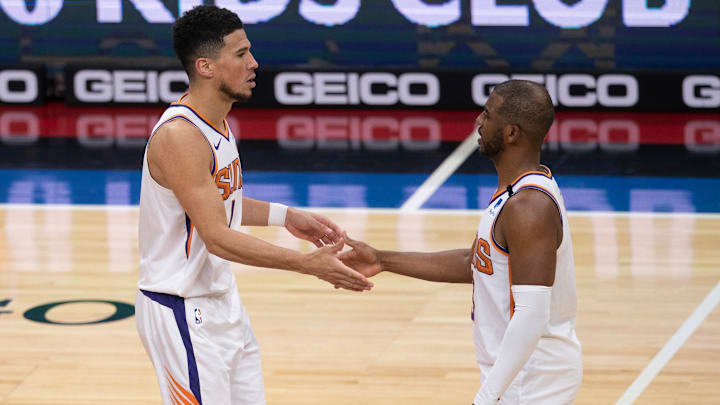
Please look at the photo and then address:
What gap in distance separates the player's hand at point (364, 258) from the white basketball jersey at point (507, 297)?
25.3 inches

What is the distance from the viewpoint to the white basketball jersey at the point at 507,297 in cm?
320

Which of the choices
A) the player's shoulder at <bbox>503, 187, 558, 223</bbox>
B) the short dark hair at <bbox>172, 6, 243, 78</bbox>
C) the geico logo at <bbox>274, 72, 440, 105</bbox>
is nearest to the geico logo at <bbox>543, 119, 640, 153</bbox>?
the geico logo at <bbox>274, 72, 440, 105</bbox>

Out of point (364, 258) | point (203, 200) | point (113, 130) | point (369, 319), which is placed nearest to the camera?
point (203, 200)

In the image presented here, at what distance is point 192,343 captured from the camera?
364cm

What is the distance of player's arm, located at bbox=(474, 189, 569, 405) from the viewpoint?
306 cm

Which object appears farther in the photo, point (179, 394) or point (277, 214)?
point (277, 214)

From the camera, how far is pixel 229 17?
3623mm

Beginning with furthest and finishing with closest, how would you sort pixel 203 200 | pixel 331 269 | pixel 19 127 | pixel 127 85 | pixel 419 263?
1. pixel 127 85
2. pixel 19 127
3. pixel 419 263
4. pixel 331 269
5. pixel 203 200

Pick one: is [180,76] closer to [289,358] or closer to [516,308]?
[289,358]

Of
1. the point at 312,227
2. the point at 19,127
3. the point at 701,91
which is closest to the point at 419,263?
the point at 312,227

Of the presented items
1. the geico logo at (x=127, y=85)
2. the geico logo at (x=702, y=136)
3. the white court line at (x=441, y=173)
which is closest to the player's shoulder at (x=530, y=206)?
the white court line at (x=441, y=173)

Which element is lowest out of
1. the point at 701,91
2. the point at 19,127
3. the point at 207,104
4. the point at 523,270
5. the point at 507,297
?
the point at 19,127

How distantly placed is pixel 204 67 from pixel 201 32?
0.11 meters

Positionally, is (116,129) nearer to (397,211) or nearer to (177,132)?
(397,211)
